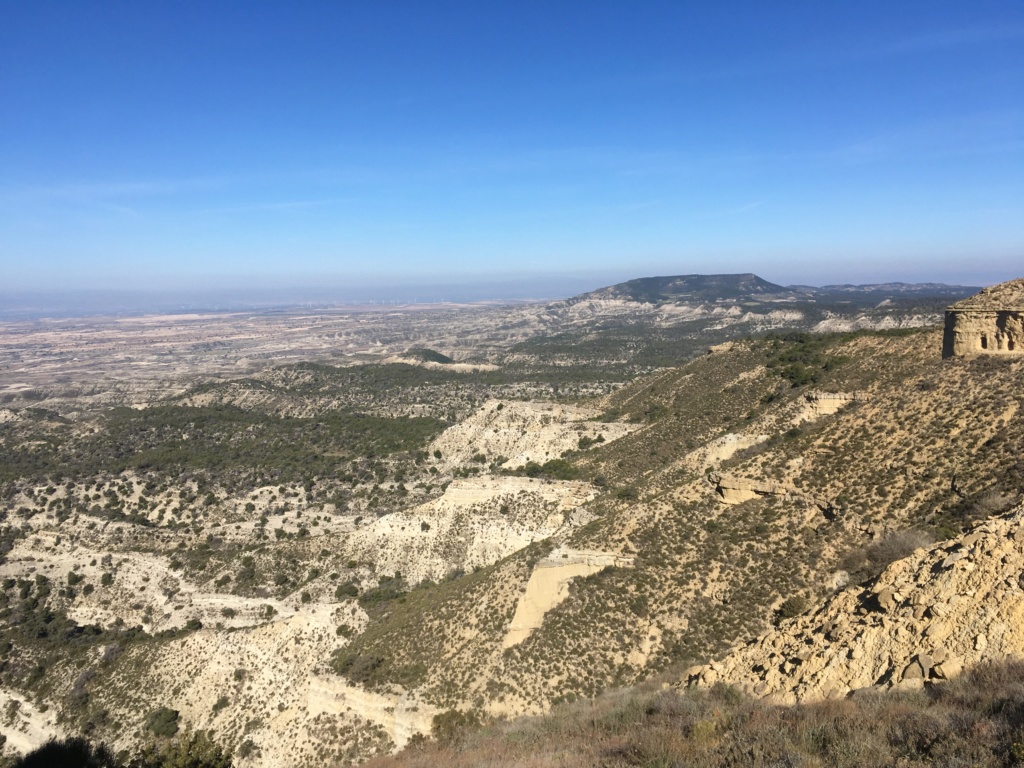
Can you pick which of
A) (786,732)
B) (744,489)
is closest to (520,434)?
(744,489)

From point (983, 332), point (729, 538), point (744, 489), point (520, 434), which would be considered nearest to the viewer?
point (729, 538)

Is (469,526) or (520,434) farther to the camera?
(520,434)

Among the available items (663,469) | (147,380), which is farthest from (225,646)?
(147,380)

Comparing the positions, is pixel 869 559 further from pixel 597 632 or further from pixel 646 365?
pixel 646 365

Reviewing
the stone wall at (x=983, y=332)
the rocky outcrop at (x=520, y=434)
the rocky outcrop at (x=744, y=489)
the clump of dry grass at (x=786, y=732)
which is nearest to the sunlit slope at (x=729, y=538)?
the rocky outcrop at (x=744, y=489)

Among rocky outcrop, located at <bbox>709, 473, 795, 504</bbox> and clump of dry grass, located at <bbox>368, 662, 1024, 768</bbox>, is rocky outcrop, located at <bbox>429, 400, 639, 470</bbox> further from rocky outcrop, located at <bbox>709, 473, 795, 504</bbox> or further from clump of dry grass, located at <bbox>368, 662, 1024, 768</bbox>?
clump of dry grass, located at <bbox>368, 662, 1024, 768</bbox>

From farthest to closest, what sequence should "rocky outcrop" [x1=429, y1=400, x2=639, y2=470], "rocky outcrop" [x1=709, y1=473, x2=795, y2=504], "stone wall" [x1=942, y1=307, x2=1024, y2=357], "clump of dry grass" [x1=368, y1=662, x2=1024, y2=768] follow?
"rocky outcrop" [x1=429, y1=400, x2=639, y2=470] < "stone wall" [x1=942, y1=307, x2=1024, y2=357] < "rocky outcrop" [x1=709, y1=473, x2=795, y2=504] < "clump of dry grass" [x1=368, y1=662, x2=1024, y2=768]

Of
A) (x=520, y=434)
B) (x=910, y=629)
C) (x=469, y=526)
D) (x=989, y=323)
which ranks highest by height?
(x=989, y=323)

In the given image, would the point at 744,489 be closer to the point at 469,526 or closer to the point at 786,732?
the point at 786,732

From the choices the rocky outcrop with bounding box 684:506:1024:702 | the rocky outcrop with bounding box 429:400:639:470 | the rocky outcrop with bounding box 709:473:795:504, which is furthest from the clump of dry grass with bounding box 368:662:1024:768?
the rocky outcrop with bounding box 429:400:639:470
